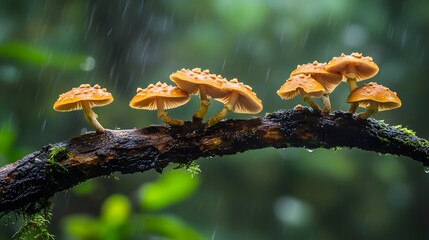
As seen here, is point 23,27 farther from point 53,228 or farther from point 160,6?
point 53,228

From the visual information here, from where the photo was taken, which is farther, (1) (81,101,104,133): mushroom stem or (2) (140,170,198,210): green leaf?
(2) (140,170,198,210): green leaf

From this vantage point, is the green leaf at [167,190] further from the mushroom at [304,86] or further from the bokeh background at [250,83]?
the bokeh background at [250,83]

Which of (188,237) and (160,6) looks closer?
(188,237)

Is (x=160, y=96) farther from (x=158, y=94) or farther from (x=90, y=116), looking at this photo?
(x=90, y=116)

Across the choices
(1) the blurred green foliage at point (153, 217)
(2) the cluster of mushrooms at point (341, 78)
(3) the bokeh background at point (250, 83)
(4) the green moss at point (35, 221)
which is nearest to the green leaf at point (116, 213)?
(1) the blurred green foliage at point (153, 217)

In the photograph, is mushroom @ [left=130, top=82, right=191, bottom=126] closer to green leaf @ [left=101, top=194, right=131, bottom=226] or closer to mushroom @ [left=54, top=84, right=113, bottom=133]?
mushroom @ [left=54, top=84, right=113, bottom=133]

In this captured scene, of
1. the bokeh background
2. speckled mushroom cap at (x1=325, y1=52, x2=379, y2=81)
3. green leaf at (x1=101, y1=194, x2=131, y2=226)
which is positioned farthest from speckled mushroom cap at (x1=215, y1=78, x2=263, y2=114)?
the bokeh background

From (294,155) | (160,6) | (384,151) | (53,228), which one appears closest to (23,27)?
(160,6)
